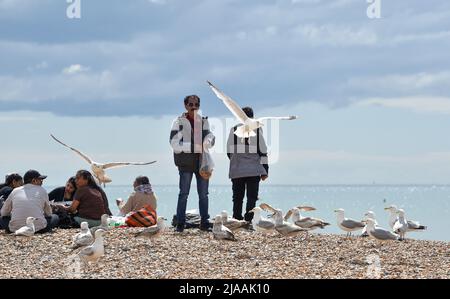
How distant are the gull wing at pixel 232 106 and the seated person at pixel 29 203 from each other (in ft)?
10.8

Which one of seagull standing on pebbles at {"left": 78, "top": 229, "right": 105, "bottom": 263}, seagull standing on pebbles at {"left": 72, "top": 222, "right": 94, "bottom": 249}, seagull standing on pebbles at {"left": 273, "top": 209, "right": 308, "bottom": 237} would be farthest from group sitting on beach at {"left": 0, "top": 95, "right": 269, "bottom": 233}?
seagull standing on pebbles at {"left": 78, "top": 229, "right": 105, "bottom": 263}

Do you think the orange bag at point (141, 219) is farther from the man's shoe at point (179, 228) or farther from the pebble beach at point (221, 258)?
the man's shoe at point (179, 228)

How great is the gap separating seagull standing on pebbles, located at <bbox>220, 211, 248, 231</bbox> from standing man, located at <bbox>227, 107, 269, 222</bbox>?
78 centimetres

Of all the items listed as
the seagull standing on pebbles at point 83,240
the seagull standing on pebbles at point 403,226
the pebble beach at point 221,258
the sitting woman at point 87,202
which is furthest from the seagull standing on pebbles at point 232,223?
the seagull standing on pebbles at point 403,226

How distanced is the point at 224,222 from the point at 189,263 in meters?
2.74

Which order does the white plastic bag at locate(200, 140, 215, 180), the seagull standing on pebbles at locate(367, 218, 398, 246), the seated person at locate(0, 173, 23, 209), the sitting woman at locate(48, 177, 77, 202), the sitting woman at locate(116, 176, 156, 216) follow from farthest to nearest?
the sitting woman at locate(48, 177, 77, 202)
the sitting woman at locate(116, 176, 156, 216)
the seated person at locate(0, 173, 23, 209)
the seagull standing on pebbles at locate(367, 218, 398, 246)
the white plastic bag at locate(200, 140, 215, 180)

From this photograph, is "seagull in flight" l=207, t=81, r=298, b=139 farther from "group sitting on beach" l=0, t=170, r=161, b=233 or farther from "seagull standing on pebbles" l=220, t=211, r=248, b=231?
"group sitting on beach" l=0, t=170, r=161, b=233

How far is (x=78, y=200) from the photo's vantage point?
1608 cm

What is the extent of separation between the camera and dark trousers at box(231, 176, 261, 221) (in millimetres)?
16125

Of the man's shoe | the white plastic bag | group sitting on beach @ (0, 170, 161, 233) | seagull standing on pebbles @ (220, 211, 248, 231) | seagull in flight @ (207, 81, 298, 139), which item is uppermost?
seagull in flight @ (207, 81, 298, 139)

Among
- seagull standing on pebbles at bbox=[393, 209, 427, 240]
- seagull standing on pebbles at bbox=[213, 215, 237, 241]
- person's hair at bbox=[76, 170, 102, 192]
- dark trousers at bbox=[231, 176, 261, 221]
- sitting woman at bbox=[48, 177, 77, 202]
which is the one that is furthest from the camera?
sitting woman at bbox=[48, 177, 77, 202]
